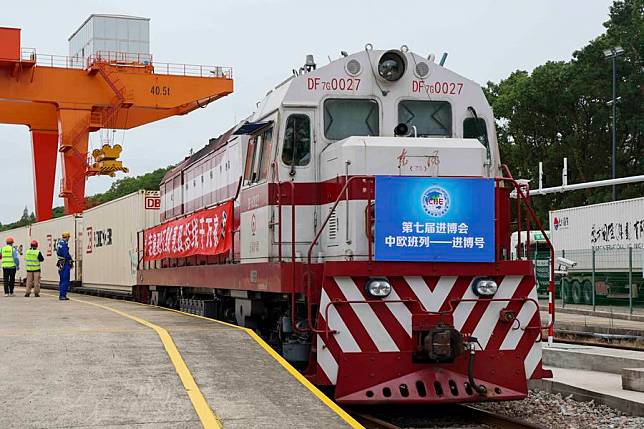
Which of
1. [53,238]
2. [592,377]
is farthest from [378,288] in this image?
[53,238]

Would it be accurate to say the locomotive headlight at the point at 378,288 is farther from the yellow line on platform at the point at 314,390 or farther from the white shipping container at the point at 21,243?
the white shipping container at the point at 21,243

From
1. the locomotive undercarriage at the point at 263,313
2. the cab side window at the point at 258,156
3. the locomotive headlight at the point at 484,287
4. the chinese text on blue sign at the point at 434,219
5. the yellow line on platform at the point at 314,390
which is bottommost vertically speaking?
the yellow line on platform at the point at 314,390

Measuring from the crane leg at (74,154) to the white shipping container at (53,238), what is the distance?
558 centimetres

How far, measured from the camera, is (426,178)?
27.7 feet

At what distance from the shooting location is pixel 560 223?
1234 inches

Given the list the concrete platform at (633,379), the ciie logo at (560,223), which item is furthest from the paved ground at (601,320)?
the concrete platform at (633,379)

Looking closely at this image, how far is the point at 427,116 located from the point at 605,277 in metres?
18.1

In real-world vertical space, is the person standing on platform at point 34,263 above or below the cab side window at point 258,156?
below

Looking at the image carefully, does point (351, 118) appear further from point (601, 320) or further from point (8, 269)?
point (8, 269)

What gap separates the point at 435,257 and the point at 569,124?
39.1 metres

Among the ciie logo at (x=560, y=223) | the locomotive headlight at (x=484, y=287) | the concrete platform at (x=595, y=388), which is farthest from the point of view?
the ciie logo at (x=560, y=223)

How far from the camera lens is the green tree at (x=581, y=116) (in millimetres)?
42531

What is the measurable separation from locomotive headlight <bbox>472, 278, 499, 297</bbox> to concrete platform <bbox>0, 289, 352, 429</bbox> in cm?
202

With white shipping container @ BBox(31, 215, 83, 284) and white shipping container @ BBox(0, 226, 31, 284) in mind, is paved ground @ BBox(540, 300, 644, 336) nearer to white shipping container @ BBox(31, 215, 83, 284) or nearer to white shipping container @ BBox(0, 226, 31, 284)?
white shipping container @ BBox(31, 215, 83, 284)
